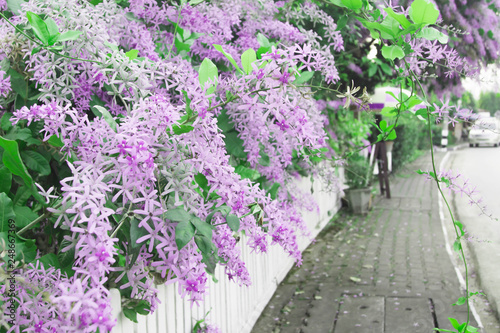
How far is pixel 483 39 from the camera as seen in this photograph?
563 centimetres

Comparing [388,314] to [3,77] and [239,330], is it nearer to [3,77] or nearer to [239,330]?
[239,330]

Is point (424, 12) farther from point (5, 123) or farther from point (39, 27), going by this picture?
point (5, 123)

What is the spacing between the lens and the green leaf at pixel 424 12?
1.71 m

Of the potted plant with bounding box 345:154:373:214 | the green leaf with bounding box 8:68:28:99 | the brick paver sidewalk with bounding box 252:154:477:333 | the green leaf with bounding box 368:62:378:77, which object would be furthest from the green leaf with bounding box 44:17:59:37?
the potted plant with bounding box 345:154:373:214

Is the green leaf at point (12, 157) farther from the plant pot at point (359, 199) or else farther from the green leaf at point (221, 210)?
the plant pot at point (359, 199)

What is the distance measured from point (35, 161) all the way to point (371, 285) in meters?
3.89

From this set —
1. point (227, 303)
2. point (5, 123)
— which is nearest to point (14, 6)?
point (5, 123)

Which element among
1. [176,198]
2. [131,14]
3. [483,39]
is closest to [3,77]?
[131,14]

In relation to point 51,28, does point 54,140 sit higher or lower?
lower

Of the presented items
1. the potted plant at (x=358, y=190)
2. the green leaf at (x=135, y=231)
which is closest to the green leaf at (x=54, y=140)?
the green leaf at (x=135, y=231)

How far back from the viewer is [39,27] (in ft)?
5.12

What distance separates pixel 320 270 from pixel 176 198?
452 centimetres

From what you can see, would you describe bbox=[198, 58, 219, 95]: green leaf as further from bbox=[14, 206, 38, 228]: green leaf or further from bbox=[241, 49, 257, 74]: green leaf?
bbox=[14, 206, 38, 228]: green leaf

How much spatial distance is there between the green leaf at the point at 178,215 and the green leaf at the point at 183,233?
0.01 meters
